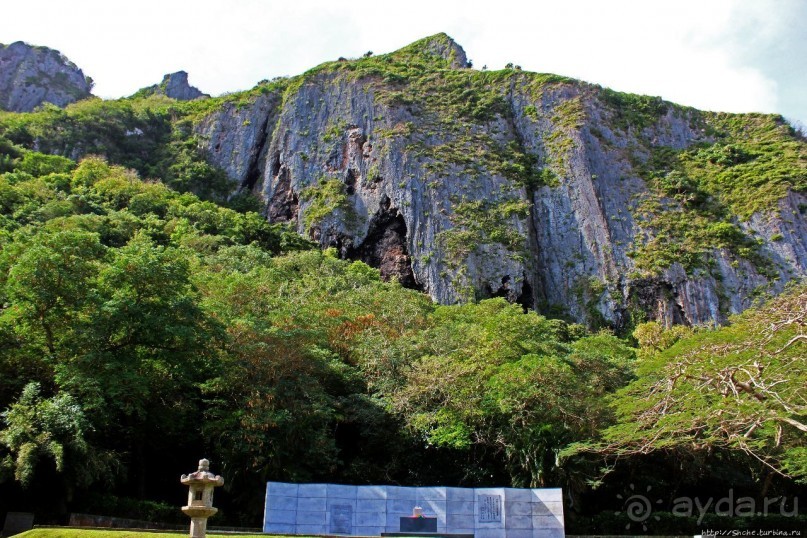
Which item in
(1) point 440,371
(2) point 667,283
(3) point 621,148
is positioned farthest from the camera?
(3) point 621,148

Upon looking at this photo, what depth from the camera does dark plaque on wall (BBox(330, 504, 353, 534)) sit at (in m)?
15.9

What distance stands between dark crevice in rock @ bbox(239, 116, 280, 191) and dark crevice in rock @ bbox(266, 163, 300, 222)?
2537 mm

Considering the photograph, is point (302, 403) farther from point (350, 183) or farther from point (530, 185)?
point (530, 185)

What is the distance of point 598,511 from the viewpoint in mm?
20344

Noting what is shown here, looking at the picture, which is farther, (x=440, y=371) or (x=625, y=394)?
(x=440, y=371)

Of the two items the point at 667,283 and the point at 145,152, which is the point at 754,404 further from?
the point at 145,152

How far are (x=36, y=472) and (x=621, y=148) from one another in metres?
47.6

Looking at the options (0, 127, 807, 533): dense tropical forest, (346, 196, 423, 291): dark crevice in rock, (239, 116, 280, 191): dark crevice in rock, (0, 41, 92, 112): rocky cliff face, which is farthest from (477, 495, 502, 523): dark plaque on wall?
(0, 41, 92, 112): rocky cliff face

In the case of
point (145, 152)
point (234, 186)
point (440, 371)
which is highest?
point (145, 152)

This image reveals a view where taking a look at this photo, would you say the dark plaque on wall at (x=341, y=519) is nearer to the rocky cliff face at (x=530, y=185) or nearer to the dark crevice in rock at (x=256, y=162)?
the rocky cliff face at (x=530, y=185)

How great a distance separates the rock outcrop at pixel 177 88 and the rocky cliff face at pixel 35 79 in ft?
31.1

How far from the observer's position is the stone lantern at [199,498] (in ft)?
32.4

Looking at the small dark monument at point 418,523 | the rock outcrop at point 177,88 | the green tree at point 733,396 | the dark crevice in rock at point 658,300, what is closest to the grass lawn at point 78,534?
the small dark monument at point 418,523

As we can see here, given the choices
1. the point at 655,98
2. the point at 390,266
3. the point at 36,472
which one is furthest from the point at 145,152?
the point at 36,472
